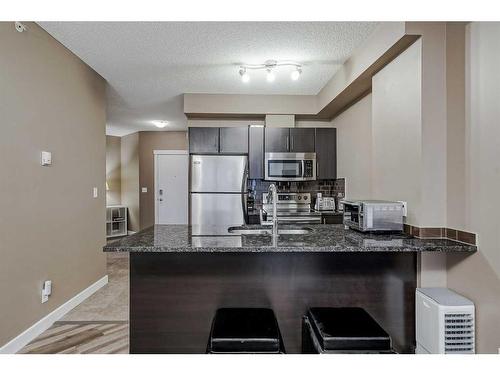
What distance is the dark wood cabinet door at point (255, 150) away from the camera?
4191 mm

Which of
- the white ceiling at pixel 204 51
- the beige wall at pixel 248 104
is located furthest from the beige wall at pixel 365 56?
the beige wall at pixel 248 104

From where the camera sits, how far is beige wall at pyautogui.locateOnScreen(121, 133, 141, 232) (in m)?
6.89

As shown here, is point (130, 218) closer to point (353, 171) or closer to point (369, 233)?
point (353, 171)

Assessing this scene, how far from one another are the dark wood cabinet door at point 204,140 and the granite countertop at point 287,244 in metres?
2.28

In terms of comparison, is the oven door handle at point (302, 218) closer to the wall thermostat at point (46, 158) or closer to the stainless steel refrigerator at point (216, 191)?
the stainless steel refrigerator at point (216, 191)

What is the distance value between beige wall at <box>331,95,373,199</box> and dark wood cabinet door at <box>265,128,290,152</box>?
28.5 inches

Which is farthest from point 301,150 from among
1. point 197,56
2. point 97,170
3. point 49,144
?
point 49,144

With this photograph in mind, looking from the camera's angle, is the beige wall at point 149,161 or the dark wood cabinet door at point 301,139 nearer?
the dark wood cabinet door at point 301,139

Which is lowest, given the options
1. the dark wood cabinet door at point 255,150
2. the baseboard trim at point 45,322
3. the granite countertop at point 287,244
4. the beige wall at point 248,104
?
the baseboard trim at point 45,322

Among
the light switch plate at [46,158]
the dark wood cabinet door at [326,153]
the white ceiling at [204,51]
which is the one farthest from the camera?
→ the dark wood cabinet door at [326,153]

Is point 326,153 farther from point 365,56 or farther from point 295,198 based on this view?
point 365,56

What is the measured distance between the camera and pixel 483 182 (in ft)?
5.63

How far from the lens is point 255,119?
446 cm
